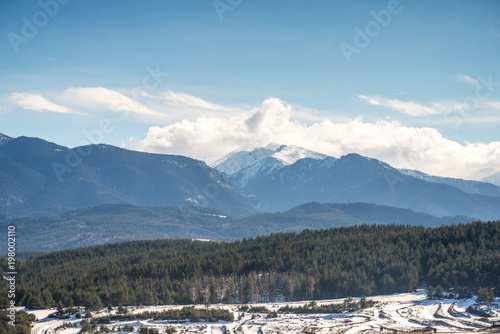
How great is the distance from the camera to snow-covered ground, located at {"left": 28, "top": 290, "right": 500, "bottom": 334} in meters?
158

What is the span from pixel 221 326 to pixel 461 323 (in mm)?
65190

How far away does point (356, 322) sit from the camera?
166250mm

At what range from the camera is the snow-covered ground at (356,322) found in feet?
518

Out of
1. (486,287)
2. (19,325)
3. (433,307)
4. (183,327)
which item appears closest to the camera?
(19,325)

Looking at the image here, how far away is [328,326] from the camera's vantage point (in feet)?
530

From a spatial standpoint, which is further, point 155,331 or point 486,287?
point 486,287

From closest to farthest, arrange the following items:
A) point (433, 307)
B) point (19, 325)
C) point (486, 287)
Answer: point (19, 325) < point (433, 307) < point (486, 287)

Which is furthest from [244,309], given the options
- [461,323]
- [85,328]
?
[461,323]

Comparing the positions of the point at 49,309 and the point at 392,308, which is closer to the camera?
the point at 392,308

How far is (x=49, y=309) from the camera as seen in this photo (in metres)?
199

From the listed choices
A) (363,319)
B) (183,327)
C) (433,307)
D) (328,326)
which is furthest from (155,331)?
(433,307)

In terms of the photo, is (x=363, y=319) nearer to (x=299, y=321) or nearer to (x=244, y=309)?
(x=299, y=321)

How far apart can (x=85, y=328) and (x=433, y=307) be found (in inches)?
4074

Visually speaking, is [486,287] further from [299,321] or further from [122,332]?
[122,332]
